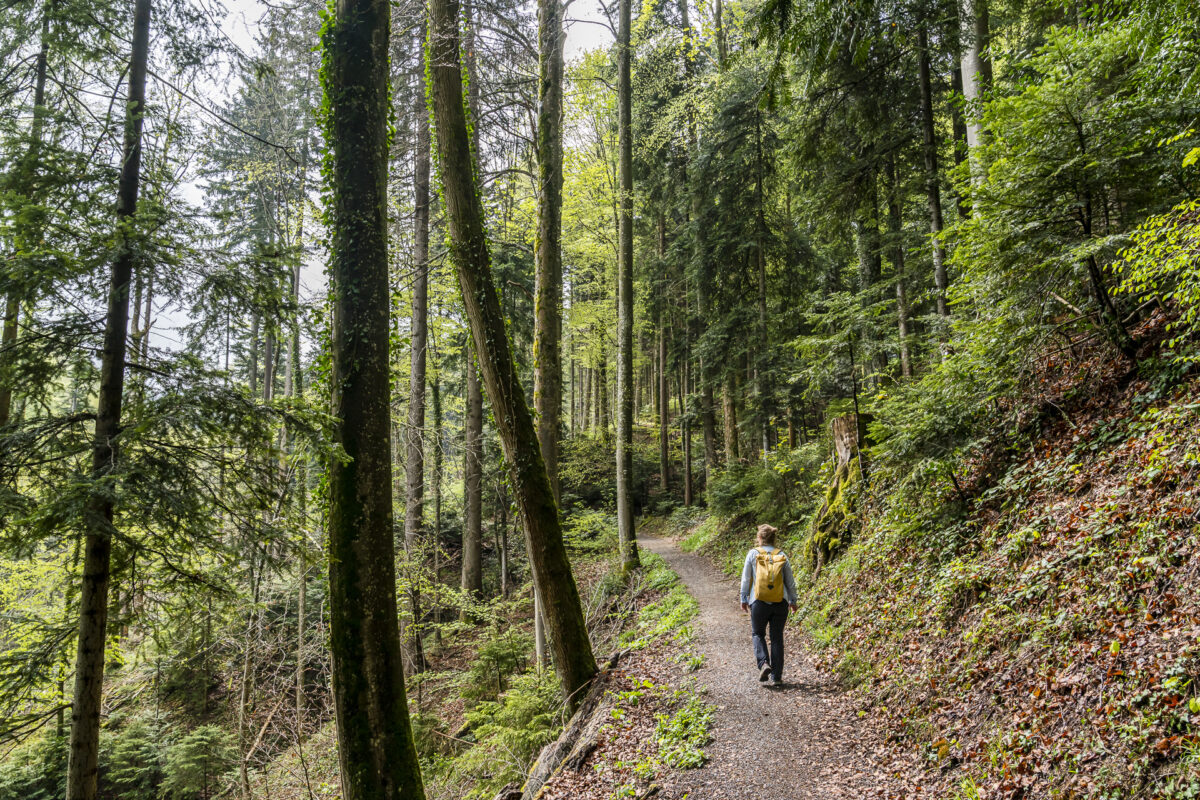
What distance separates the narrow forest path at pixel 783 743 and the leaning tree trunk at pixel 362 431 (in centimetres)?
230

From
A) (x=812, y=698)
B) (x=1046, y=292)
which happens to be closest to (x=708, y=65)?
(x=1046, y=292)

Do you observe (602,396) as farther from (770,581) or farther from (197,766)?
(770,581)

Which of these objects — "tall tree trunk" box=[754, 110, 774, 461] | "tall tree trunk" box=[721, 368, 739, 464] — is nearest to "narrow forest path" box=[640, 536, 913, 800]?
"tall tree trunk" box=[754, 110, 774, 461]

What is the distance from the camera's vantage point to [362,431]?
4.27m

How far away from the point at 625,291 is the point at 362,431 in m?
8.55

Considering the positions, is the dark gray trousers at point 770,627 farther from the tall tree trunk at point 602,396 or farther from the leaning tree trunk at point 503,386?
the tall tree trunk at point 602,396

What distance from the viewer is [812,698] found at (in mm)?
5562

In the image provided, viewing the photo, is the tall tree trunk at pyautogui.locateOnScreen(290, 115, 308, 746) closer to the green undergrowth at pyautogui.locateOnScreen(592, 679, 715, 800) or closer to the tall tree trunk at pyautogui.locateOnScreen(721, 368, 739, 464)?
the green undergrowth at pyautogui.locateOnScreen(592, 679, 715, 800)

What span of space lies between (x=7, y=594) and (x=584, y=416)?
83.6 ft

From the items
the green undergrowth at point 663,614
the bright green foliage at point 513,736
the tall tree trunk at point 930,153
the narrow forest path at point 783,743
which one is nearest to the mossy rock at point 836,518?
the narrow forest path at point 783,743

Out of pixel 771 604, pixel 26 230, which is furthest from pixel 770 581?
pixel 26 230

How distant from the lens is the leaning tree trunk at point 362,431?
A: 3961mm

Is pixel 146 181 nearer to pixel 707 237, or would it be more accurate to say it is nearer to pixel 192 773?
pixel 192 773

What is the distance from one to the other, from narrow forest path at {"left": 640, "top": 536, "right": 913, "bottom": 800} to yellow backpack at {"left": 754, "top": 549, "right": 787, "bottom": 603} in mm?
920
